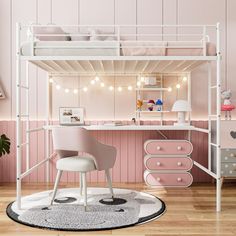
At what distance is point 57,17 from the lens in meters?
4.74

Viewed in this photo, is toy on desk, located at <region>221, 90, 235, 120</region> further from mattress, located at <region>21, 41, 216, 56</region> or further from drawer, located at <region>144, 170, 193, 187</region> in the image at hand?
mattress, located at <region>21, 41, 216, 56</region>

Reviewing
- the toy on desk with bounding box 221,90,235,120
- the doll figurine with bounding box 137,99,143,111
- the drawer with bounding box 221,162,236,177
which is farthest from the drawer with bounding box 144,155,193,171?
the toy on desk with bounding box 221,90,235,120

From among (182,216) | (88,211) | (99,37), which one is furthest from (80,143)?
(99,37)

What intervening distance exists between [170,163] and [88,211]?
1490 millimetres

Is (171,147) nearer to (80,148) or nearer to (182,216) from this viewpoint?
(182,216)

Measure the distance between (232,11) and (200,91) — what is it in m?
1.25

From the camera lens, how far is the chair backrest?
326cm

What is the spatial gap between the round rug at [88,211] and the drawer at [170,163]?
1.59ft

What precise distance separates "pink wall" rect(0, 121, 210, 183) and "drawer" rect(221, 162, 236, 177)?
0.55m

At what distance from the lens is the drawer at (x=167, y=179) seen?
4316 millimetres

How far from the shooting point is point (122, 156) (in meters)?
4.74

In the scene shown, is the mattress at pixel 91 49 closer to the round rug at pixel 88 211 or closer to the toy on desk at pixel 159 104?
the toy on desk at pixel 159 104

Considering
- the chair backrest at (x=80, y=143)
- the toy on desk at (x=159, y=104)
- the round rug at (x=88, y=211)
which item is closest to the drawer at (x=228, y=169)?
the round rug at (x=88, y=211)

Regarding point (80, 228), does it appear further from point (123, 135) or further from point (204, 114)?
point (204, 114)
